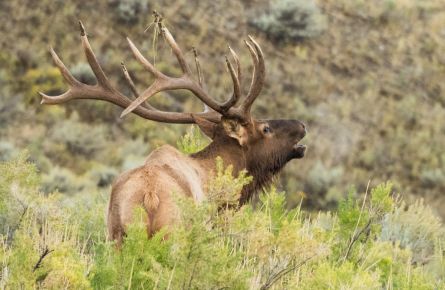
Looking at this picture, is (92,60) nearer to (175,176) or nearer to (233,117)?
(175,176)

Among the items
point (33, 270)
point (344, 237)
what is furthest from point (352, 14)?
point (33, 270)

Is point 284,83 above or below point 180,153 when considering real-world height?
below

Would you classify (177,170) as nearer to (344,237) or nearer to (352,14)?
(344,237)

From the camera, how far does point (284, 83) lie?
3394 cm

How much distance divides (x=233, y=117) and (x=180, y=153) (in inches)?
35.0

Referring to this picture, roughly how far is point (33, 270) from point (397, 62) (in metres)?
31.9

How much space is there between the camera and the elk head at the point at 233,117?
7.80 metres

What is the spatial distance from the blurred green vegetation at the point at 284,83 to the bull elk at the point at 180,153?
17286 mm

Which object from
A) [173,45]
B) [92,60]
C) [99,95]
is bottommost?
[99,95]

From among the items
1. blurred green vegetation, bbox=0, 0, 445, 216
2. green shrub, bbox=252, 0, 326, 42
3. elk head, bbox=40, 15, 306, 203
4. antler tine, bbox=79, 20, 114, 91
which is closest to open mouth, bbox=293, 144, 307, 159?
elk head, bbox=40, 15, 306, 203

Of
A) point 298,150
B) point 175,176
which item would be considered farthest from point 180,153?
point 298,150

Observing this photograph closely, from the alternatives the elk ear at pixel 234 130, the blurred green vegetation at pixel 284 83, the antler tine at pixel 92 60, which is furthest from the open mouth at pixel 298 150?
the blurred green vegetation at pixel 284 83

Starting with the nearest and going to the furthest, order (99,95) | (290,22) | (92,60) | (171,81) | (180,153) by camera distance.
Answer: (92,60)
(180,153)
(171,81)
(99,95)
(290,22)

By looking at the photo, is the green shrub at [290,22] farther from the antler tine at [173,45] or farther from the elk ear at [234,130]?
the antler tine at [173,45]
